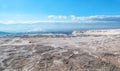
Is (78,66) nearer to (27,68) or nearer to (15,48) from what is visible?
(27,68)

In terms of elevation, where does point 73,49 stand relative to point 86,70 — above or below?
above

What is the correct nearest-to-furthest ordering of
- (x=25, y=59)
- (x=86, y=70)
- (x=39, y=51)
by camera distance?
1. (x=86, y=70)
2. (x=25, y=59)
3. (x=39, y=51)

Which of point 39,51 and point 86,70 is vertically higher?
point 39,51

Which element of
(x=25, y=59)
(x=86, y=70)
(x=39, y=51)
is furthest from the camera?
(x=39, y=51)

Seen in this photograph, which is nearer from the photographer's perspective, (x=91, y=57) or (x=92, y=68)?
(x=92, y=68)

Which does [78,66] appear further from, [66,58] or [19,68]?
[19,68]

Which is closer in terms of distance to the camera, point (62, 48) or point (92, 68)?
point (92, 68)

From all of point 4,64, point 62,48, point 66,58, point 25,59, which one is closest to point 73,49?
point 62,48

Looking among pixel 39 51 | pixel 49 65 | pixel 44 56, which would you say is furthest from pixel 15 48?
pixel 49 65

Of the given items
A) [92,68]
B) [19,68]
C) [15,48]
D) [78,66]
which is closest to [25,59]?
[19,68]
